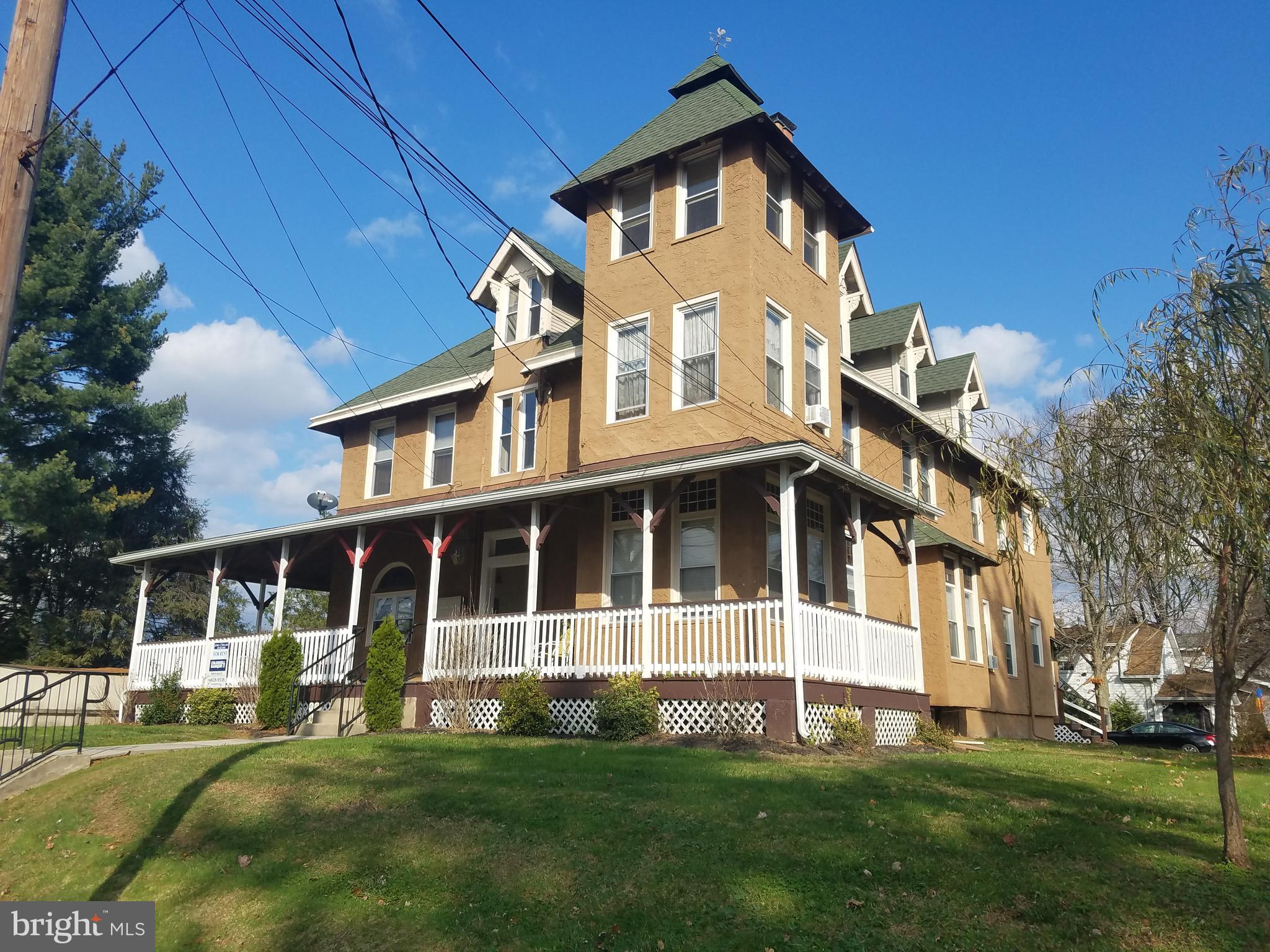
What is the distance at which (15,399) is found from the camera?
3200 cm

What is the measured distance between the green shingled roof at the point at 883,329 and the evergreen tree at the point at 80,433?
2524cm

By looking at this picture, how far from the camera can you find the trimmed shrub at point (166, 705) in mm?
20609

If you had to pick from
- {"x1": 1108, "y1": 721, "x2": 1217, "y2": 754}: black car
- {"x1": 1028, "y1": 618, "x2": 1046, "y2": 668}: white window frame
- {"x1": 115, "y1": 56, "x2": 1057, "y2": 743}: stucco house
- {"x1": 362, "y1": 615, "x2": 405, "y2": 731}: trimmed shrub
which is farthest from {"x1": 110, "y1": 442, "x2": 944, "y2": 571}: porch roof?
{"x1": 1108, "y1": 721, "x2": 1217, "y2": 754}: black car

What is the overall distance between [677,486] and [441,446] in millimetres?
9587

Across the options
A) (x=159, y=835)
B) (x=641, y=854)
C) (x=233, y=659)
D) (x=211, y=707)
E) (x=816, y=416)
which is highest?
(x=816, y=416)

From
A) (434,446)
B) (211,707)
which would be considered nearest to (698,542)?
(434,446)

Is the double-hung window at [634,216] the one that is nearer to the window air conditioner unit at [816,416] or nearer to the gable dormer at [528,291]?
the gable dormer at [528,291]

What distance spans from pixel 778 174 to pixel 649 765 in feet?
40.5

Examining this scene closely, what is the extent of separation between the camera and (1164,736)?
34500 millimetres

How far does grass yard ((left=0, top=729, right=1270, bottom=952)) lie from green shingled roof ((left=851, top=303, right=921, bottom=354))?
13.3 meters

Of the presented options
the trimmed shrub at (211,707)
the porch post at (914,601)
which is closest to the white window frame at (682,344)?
the porch post at (914,601)

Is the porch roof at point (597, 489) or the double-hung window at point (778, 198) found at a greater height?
the double-hung window at point (778, 198)

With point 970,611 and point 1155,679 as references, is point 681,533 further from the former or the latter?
point 1155,679

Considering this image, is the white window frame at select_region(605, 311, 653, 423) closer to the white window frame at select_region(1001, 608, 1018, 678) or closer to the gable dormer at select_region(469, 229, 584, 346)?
the gable dormer at select_region(469, 229, 584, 346)
